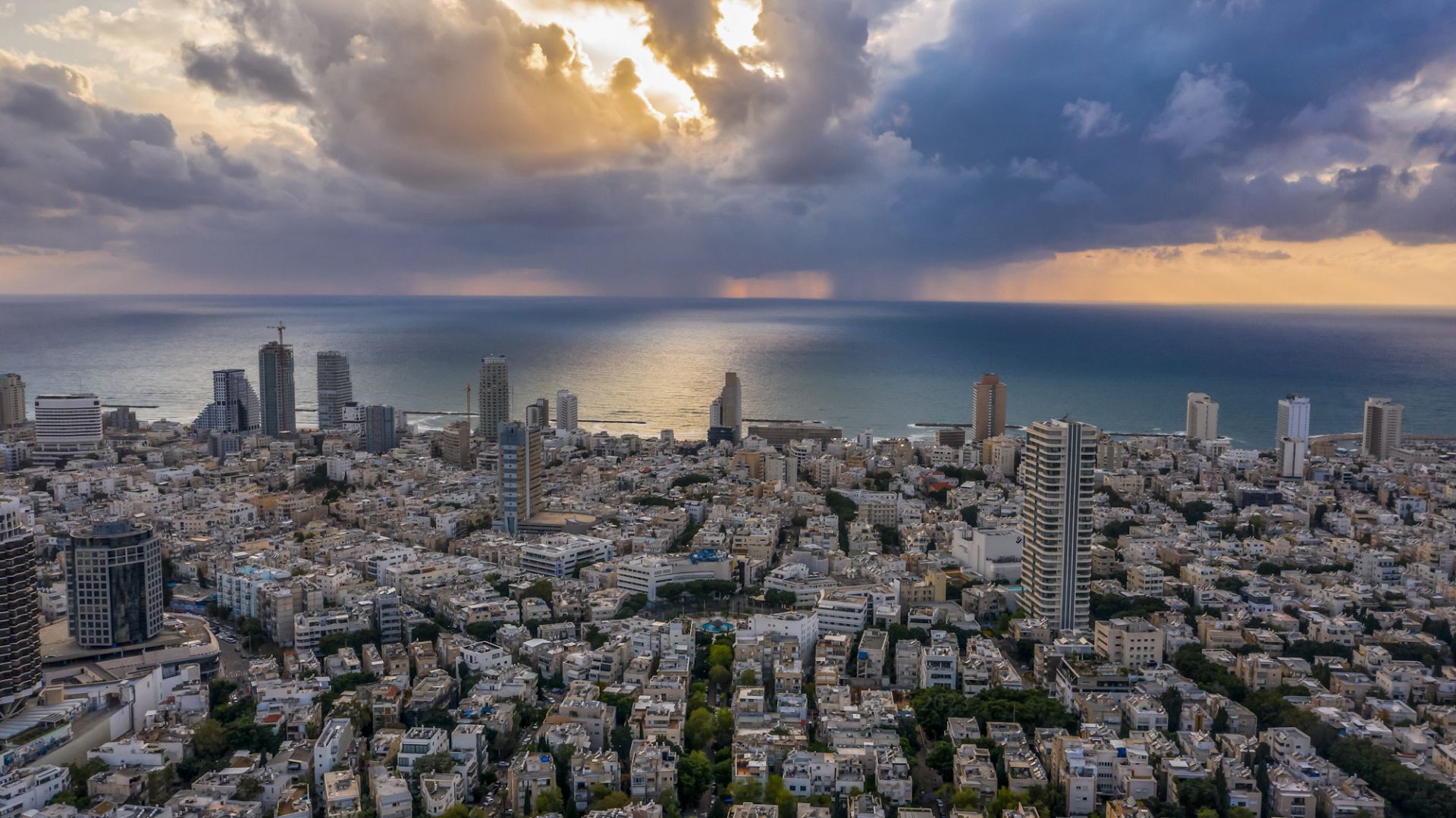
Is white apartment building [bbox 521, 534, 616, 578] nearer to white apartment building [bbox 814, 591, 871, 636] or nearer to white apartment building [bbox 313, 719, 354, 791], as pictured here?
white apartment building [bbox 814, 591, 871, 636]

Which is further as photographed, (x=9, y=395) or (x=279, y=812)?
(x=9, y=395)

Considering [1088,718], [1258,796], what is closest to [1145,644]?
[1088,718]

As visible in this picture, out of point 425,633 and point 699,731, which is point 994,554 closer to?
point 699,731

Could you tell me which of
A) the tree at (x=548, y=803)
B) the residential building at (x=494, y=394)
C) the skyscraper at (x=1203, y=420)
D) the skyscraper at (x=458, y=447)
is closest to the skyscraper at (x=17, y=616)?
the tree at (x=548, y=803)

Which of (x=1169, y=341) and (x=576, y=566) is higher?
(x=1169, y=341)

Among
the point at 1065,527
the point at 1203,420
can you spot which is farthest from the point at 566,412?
the point at 1065,527

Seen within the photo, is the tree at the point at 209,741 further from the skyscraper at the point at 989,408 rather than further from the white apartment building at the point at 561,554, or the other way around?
the skyscraper at the point at 989,408

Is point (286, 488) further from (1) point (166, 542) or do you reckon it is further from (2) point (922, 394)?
(2) point (922, 394)
